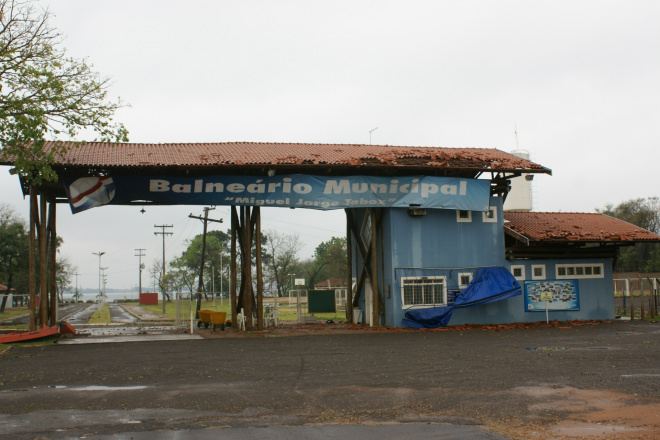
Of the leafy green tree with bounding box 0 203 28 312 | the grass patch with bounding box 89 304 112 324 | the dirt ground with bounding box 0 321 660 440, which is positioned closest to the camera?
the dirt ground with bounding box 0 321 660 440

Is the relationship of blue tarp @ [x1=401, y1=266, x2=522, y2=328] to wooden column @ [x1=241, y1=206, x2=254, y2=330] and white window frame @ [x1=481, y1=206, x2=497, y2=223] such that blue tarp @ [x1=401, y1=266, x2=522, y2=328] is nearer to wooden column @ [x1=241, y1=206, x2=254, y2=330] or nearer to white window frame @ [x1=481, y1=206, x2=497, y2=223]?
white window frame @ [x1=481, y1=206, x2=497, y2=223]

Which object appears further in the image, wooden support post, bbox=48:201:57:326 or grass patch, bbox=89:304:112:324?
grass patch, bbox=89:304:112:324

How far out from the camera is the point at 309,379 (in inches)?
424

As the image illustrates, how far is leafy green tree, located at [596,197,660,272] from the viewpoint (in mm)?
69456

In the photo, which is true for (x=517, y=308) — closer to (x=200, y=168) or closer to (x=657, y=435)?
(x=200, y=168)

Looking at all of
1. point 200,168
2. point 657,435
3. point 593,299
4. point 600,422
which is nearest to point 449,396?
point 600,422

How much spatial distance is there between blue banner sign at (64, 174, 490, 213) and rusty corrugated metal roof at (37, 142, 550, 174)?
0.60 metres

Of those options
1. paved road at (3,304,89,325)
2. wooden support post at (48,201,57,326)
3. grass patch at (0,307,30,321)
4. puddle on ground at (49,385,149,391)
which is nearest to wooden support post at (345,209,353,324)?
wooden support post at (48,201,57,326)

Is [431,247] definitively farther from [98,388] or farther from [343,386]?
[98,388]

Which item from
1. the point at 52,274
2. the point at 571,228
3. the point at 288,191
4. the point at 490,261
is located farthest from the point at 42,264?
the point at 571,228

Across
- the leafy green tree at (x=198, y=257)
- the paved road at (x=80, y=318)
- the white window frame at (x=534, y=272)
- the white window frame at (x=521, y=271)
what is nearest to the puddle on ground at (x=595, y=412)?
the white window frame at (x=521, y=271)

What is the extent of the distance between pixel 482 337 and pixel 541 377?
850 cm

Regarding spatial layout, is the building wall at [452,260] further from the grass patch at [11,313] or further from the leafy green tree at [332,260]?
the leafy green tree at [332,260]

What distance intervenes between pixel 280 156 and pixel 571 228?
473 inches
